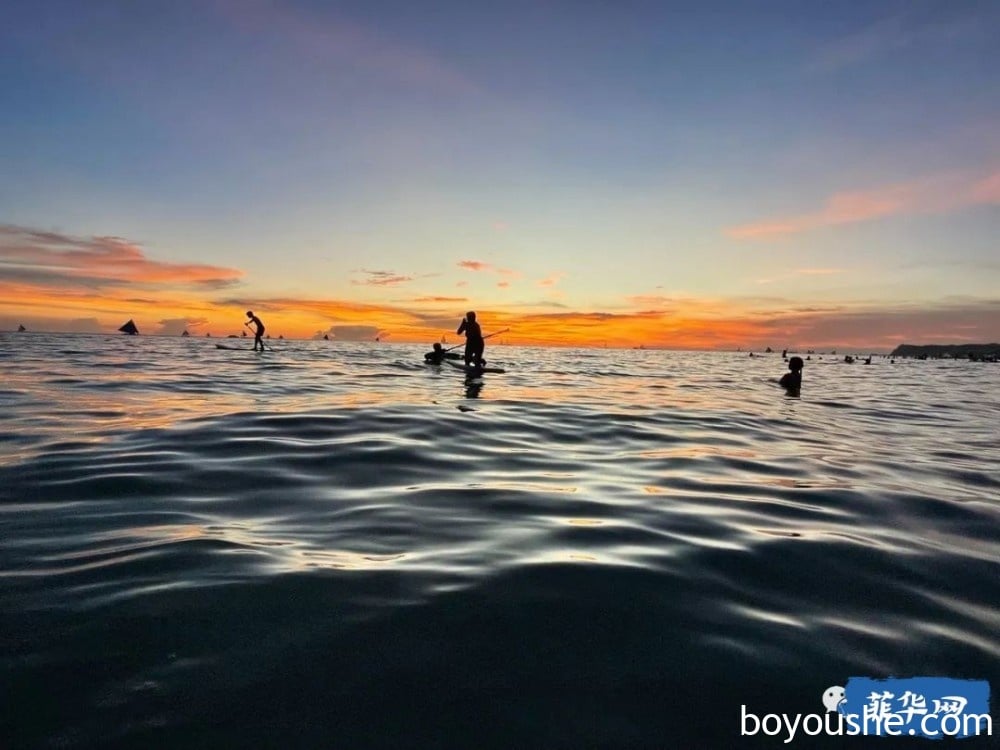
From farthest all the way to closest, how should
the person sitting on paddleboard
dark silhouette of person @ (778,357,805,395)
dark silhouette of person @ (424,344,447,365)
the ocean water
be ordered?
dark silhouette of person @ (424,344,447,365)
the person sitting on paddleboard
dark silhouette of person @ (778,357,805,395)
the ocean water

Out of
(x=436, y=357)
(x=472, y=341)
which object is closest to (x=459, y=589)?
(x=472, y=341)

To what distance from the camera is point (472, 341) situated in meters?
27.6

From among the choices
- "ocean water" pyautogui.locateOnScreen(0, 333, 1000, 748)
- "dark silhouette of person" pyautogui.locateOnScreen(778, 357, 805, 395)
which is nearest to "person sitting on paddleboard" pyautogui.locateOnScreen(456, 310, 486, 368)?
"dark silhouette of person" pyautogui.locateOnScreen(778, 357, 805, 395)

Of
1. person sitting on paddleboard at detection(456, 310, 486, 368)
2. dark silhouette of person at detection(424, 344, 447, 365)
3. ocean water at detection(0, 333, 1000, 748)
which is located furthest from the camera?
dark silhouette of person at detection(424, 344, 447, 365)

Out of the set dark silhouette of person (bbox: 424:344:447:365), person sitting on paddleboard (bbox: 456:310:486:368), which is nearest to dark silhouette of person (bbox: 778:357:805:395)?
person sitting on paddleboard (bbox: 456:310:486:368)

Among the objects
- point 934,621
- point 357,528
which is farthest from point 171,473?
point 934,621

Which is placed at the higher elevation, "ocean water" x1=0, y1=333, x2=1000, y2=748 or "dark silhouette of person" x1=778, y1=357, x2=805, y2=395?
"dark silhouette of person" x1=778, y1=357, x2=805, y2=395

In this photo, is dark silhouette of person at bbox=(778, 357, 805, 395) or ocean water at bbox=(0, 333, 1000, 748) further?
dark silhouette of person at bbox=(778, 357, 805, 395)

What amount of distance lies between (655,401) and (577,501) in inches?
513

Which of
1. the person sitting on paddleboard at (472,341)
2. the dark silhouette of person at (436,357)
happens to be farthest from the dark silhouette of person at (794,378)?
the dark silhouette of person at (436,357)

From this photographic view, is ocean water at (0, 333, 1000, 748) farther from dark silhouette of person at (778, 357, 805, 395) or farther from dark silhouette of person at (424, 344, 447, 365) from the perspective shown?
dark silhouette of person at (424, 344, 447, 365)

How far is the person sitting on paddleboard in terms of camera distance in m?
26.2

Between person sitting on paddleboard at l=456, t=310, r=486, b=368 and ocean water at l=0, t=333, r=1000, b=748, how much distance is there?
56.9 ft

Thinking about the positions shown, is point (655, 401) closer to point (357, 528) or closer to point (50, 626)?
point (357, 528)
